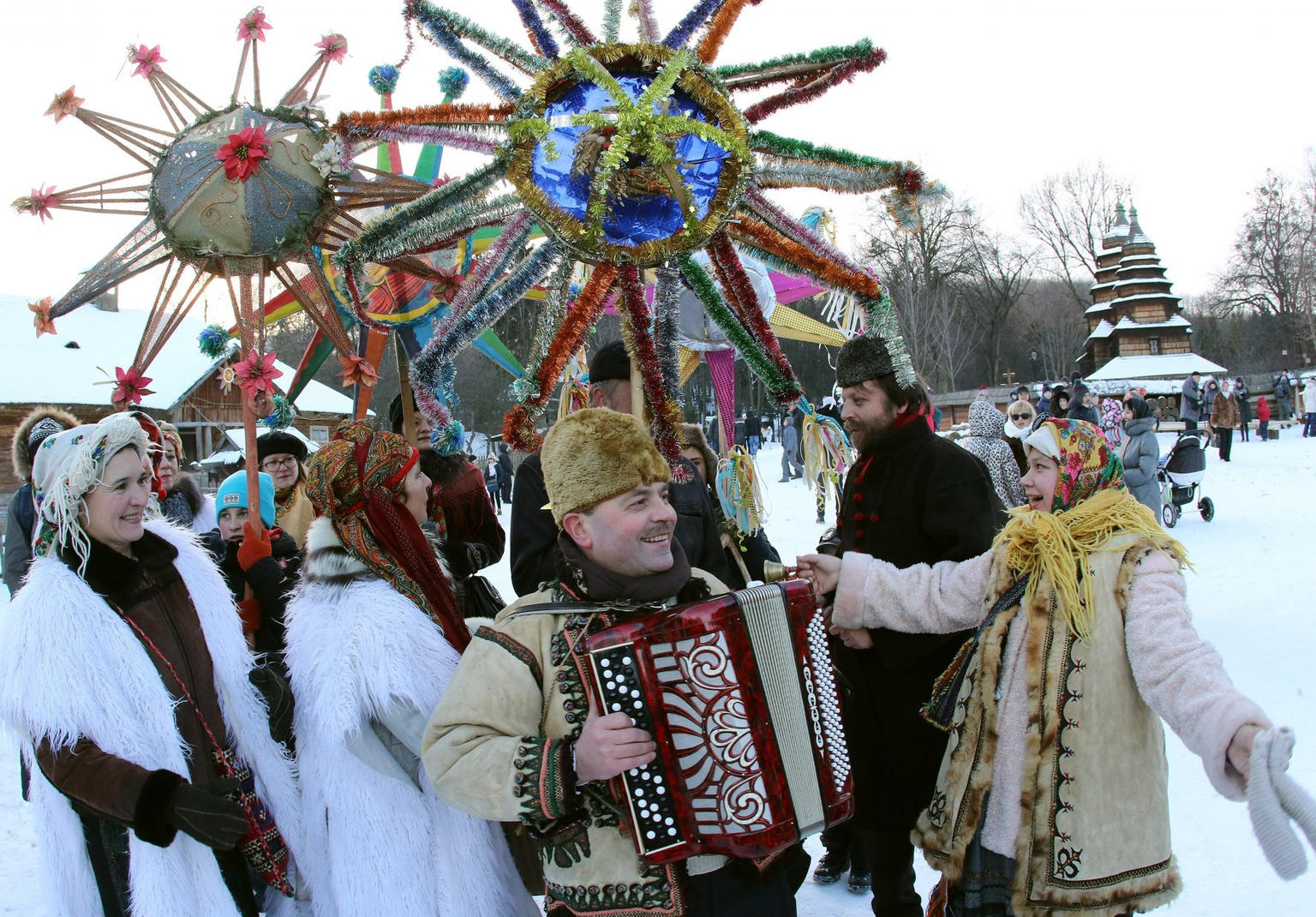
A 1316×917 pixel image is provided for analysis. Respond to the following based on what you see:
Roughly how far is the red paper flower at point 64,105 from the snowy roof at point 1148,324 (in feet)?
143

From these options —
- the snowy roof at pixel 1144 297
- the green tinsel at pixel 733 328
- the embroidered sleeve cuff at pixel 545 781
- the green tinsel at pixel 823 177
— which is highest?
the snowy roof at pixel 1144 297

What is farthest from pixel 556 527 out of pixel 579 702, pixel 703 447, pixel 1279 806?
pixel 1279 806

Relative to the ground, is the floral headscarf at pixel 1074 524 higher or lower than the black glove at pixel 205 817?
higher

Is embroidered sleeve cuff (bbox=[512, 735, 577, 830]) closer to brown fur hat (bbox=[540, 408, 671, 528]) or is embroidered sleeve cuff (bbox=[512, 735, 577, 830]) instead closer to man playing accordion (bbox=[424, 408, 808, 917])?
man playing accordion (bbox=[424, 408, 808, 917])

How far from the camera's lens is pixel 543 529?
2924 mm

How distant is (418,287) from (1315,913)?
4428 mm

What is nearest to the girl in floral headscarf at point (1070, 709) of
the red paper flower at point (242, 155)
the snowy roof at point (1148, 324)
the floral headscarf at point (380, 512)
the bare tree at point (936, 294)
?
the floral headscarf at point (380, 512)

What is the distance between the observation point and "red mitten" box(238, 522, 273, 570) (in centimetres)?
315

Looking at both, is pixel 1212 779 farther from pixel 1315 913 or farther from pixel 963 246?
pixel 963 246

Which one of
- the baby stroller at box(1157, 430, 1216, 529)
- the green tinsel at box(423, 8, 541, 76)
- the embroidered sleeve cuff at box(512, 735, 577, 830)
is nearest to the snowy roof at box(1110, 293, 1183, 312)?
the baby stroller at box(1157, 430, 1216, 529)

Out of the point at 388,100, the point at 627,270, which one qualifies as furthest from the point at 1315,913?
the point at 388,100

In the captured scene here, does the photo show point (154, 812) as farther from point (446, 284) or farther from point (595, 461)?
point (446, 284)

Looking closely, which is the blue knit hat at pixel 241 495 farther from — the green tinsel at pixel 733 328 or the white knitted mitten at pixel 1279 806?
the white knitted mitten at pixel 1279 806

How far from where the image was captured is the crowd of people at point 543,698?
6.57ft
